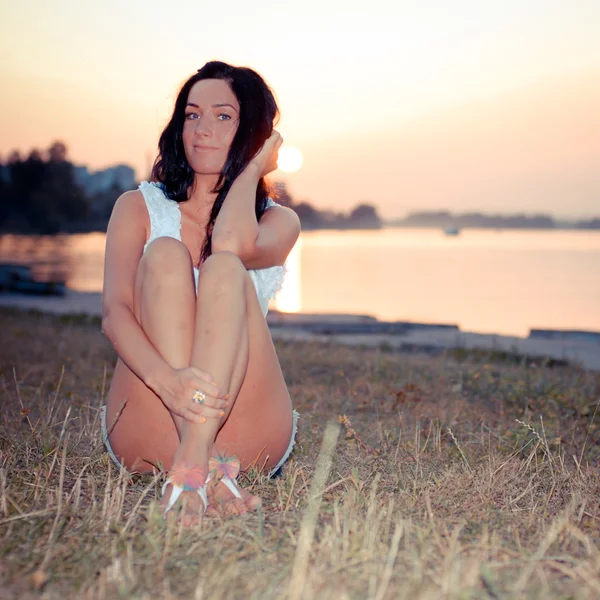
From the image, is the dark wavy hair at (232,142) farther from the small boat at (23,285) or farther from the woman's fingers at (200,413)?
the small boat at (23,285)

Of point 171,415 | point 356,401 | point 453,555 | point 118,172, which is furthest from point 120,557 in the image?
point 118,172

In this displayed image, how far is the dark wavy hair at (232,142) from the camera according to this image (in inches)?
120

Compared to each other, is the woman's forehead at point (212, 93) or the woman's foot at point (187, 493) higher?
the woman's forehead at point (212, 93)

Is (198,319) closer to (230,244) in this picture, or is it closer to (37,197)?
(230,244)

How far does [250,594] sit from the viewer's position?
175 centimetres

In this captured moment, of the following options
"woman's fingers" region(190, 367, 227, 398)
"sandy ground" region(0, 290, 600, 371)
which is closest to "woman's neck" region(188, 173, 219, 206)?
"woman's fingers" region(190, 367, 227, 398)

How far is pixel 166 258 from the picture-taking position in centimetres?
243

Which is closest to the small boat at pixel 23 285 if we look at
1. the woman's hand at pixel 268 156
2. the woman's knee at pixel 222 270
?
the woman's hand at pixel 268 156

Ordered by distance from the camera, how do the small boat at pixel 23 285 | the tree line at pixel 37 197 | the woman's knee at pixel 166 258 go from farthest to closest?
1. the tree line at pixel 37 197
2. the small boat at pixel 23 285
3. the woman's knee at pixel 166 258

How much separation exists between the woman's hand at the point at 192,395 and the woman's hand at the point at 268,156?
104 cm

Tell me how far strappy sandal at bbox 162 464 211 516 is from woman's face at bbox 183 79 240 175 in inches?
53.3

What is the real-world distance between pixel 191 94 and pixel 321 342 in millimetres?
4571

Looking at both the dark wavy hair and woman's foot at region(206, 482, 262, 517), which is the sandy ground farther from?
woman's foot at region(206, 482, 262, 517)

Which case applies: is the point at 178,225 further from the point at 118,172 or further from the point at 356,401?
the point at 118,172
